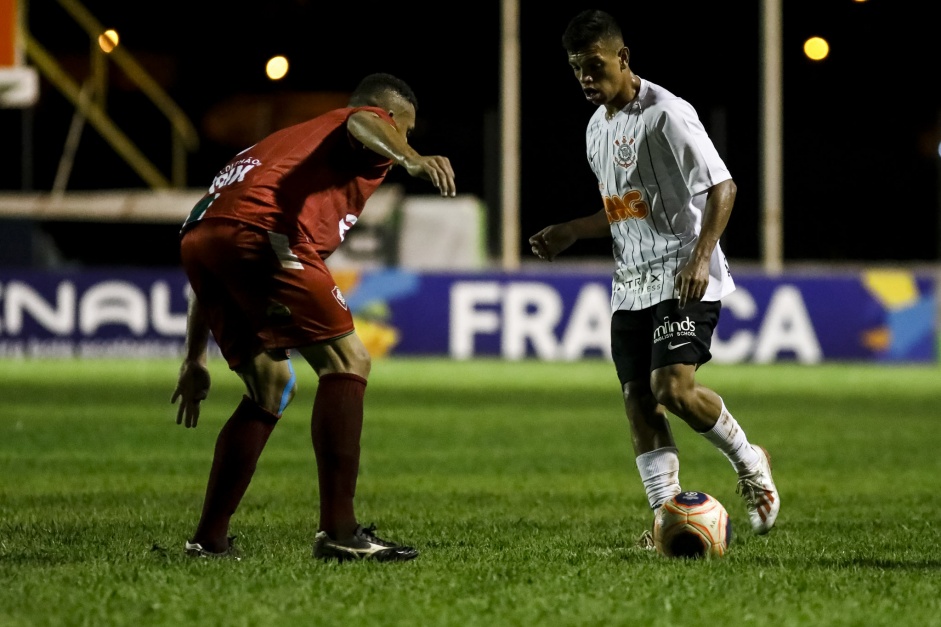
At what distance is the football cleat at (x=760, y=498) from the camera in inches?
262

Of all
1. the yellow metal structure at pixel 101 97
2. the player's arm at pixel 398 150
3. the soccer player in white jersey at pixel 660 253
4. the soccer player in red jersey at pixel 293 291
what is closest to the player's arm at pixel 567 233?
the soccer player in white jersey at pixel 660 253

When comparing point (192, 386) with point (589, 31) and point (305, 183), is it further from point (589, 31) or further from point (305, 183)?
point (589, 31)

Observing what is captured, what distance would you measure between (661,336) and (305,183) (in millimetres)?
1514

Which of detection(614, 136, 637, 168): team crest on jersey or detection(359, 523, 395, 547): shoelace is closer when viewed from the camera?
detection(359, 523, 395, 547): shoelace

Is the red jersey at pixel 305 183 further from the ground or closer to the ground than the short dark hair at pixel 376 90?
closer to the ground

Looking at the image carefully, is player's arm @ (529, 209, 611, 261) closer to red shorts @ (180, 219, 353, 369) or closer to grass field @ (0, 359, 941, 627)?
grass field @ (0, 359, 941, 627)

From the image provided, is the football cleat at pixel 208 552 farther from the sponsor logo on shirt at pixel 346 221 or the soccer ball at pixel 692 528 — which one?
the soccer ball at pixel 692 528

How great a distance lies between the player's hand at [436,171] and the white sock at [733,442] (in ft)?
5.53

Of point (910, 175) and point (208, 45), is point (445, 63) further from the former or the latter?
point (910, 175)

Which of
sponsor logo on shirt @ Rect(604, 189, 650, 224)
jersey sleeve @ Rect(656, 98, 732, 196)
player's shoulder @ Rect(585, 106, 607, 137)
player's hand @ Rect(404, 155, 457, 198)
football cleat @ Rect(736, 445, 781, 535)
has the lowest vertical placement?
football cleat @ Rect(736, 445, 781, 535)

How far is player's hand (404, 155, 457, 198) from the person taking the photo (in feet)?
18.1

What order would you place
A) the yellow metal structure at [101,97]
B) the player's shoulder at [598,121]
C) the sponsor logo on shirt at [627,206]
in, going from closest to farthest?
the sponsor logo on shirt at [627,206] → the player's shoulder at [598,121] → the yellow metal structure at [101,97]

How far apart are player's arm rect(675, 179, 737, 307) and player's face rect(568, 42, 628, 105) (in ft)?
1.87

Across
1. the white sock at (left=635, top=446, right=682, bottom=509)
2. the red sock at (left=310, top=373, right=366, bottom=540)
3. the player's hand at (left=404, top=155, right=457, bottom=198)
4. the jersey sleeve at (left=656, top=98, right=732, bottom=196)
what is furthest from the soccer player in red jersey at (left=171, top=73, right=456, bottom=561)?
the white sock at (left=635, top=446, right=682, bottom=509)
